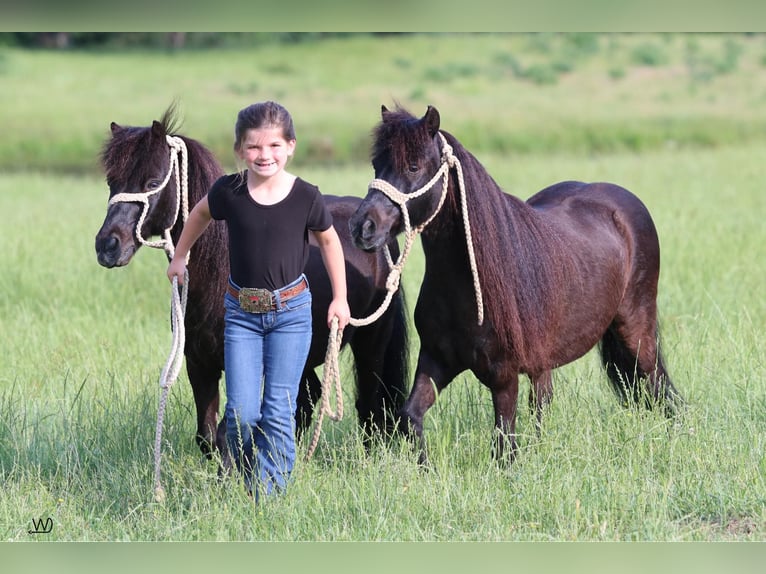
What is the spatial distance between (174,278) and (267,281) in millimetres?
570

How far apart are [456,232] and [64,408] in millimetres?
2520

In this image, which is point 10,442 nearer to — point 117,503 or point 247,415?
point 117,503

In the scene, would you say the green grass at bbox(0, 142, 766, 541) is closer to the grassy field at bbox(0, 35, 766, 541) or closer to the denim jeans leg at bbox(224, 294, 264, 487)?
the grassy field at bbox(0, 35, 766, 541)

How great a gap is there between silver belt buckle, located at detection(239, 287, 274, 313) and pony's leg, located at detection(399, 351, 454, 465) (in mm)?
992

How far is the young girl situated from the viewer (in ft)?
13.2

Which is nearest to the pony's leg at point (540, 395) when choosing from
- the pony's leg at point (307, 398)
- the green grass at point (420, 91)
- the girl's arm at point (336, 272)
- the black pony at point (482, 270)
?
the black pony at point (482, 270)

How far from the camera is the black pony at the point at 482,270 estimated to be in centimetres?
436

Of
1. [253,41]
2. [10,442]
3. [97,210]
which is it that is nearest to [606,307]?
[10,442]

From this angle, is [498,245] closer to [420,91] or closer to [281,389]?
[281,389]

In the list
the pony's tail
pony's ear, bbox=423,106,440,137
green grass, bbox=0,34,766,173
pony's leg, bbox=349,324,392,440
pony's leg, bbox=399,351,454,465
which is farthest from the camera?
green grass, bbox=0,34,766,173

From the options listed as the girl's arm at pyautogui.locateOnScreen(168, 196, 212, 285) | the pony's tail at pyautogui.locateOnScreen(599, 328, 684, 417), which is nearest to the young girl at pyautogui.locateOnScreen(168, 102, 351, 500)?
the girl's arm at pyautogui.locateOnScreen(168, 196, 212, 285)

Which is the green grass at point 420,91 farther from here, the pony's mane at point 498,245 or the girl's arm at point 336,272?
the girl's arm at point 336,272

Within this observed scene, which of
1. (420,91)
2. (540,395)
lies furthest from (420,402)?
(420,91)

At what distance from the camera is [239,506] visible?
4109 mm
